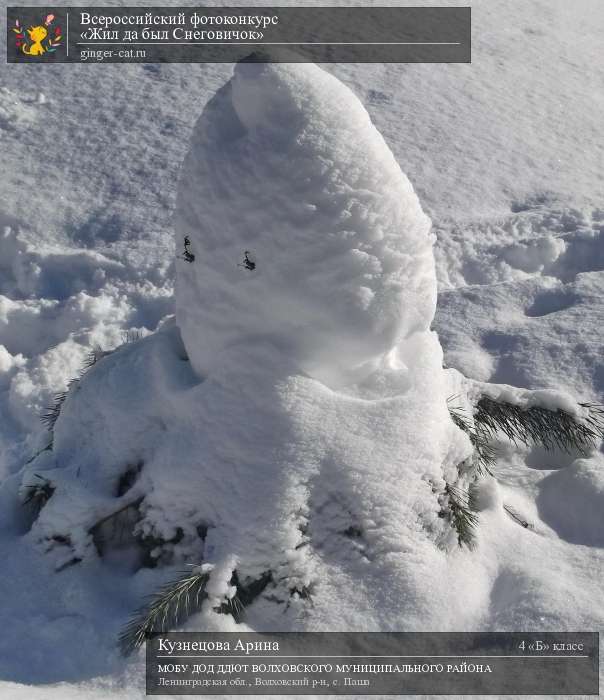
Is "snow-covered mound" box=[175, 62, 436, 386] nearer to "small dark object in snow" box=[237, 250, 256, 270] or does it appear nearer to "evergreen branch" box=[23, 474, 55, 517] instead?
"small dark object in snow" box=[237, 250, 256, 270]

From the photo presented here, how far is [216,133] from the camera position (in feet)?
9.29

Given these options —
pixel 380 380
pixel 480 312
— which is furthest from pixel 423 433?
pixel 480 312

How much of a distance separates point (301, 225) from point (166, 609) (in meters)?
1.36

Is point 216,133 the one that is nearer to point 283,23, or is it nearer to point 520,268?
point 520,268

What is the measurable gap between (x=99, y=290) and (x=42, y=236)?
83 centimetres

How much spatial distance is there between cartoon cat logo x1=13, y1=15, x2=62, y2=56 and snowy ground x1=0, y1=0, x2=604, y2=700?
0.36 meters

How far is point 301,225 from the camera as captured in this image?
2727 mm

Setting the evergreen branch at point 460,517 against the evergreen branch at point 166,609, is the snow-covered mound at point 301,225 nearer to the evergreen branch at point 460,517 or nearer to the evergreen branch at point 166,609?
the evergreen branch at point 460,517

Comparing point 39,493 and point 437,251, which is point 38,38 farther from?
point 39,493

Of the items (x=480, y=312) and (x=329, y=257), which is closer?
(x=329, y=257)

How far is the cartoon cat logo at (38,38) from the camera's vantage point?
7945 mm

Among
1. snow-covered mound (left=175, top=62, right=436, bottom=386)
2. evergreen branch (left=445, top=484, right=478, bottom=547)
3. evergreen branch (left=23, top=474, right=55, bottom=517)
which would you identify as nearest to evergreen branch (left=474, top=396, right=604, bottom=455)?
evergreen branch (left=445, top=484, right=478, bottom=547)

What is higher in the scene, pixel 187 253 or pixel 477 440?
pixel 187 253

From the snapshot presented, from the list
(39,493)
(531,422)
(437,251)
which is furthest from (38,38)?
(531,422)
